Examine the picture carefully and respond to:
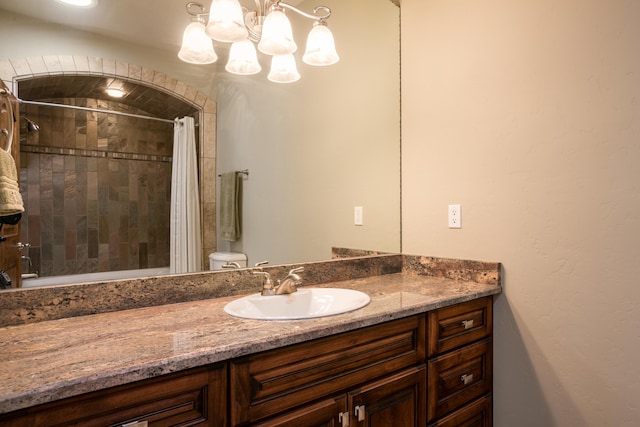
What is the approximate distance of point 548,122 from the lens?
150 cm

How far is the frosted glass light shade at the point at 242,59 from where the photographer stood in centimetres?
160

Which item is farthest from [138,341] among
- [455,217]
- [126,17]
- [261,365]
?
[455,217]

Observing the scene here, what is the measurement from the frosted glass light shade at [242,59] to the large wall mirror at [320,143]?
→ 3cm

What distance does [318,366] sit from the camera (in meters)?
1.08

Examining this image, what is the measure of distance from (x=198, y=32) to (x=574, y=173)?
59.4 inches

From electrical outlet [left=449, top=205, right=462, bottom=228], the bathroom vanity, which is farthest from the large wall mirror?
the bathroom vanity

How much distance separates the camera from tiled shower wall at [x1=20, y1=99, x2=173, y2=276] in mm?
1165

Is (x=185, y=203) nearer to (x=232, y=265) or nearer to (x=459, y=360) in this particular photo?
(x=232, y=265)

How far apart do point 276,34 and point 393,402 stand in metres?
1.46

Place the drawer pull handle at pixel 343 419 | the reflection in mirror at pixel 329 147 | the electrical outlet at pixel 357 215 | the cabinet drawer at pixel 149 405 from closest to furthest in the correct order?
the cabinet drawer at pixel 149 405 → the drawer pull handle at pixel 343 419 → the reflection in mirror at pixel 329 147 → the electrical outlet at pixel 357 215

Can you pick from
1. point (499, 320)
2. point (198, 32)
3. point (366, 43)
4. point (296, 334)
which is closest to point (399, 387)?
point (296, 334)

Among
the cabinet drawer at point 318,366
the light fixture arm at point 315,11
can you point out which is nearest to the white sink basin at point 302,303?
the cabinet drawer at point 318,366

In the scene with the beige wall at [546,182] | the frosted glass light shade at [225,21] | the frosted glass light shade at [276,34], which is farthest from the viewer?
the frosted glass light shade at [276,34]

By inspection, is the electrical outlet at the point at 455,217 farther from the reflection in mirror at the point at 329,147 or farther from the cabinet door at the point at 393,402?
the cabinet door at the point at 393,402
